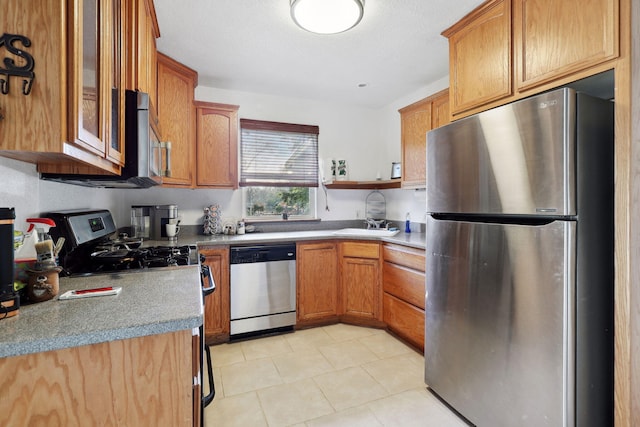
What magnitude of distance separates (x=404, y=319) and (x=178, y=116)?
2601 millimetres

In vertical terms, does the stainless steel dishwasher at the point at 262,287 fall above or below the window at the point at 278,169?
below

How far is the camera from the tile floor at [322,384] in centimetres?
175

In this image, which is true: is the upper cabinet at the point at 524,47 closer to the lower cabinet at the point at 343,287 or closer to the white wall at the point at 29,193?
the lower cabinet at the point at 343,287

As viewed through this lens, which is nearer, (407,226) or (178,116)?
(178,116)

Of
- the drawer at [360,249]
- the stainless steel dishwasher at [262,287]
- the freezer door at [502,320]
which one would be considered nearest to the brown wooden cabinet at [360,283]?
the drawer at [360,249]

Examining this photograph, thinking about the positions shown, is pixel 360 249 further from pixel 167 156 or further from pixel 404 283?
pixel 167 156

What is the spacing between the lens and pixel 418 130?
112 inches

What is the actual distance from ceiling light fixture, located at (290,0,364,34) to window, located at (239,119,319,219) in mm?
1660

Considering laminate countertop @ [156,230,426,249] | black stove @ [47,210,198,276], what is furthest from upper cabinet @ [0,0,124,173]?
laminate countertop @ [156,230,426,249]

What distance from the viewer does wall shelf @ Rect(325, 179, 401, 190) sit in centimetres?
340

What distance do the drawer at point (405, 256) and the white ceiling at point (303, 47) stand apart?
1.61 metres

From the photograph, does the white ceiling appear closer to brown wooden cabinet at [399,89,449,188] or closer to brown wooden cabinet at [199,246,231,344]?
brown wooden cabinet at [399,89,449,188]

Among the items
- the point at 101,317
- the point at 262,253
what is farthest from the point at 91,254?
the point at 262,253

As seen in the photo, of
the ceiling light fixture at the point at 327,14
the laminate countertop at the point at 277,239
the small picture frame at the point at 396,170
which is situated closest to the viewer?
the ceiling light fixture at the point at 327,14
